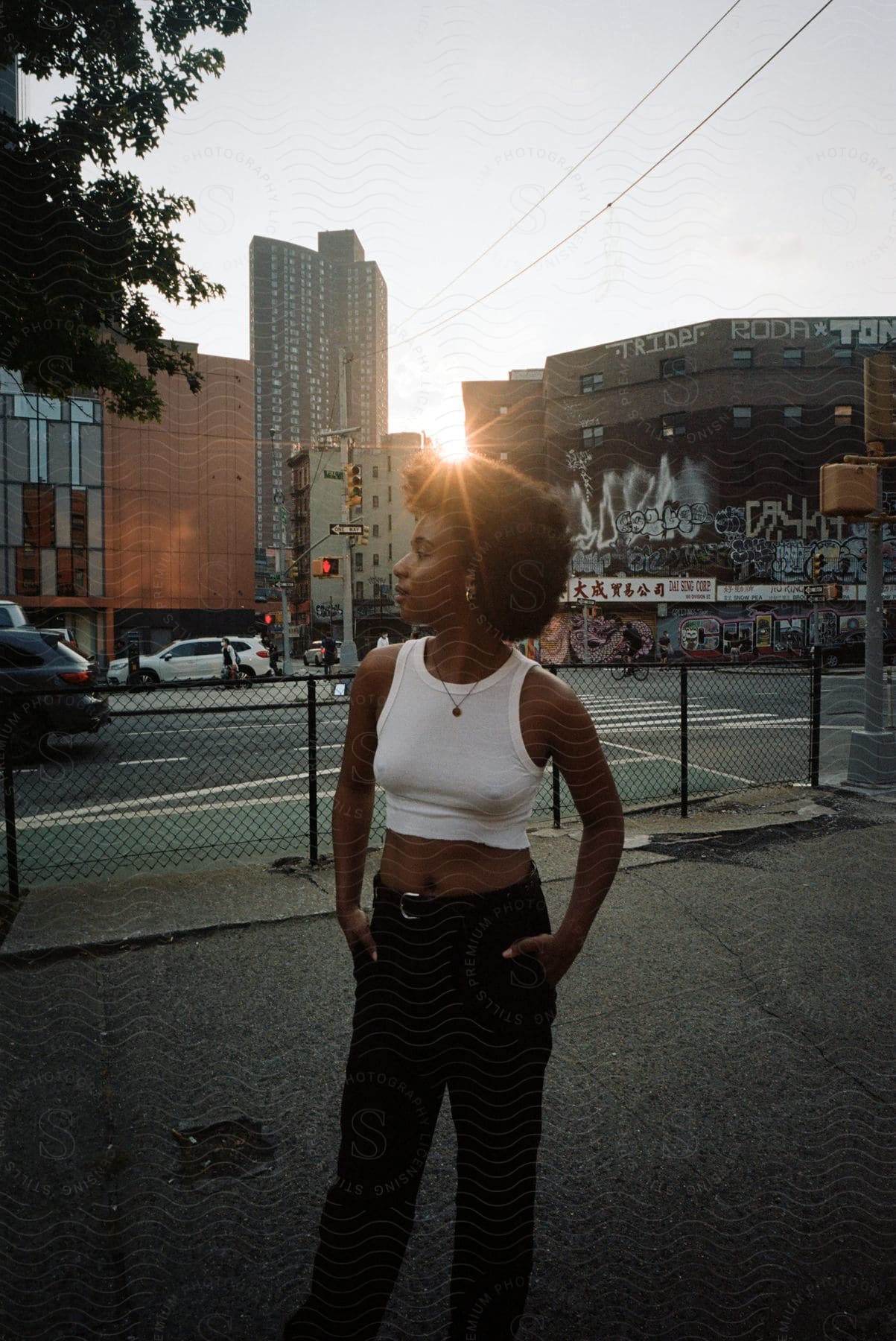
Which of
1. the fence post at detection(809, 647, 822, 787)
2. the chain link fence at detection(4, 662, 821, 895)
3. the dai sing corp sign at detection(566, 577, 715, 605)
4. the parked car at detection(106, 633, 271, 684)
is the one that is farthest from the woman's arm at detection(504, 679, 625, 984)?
the dai sing corp sign at detection(566, 577, 715, 605)

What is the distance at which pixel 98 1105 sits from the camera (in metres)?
2.74

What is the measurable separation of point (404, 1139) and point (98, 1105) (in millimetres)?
1655

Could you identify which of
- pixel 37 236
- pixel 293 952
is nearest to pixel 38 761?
pixel 37 236

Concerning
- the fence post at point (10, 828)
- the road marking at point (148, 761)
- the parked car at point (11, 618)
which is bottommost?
the road marking at point (148, 761)

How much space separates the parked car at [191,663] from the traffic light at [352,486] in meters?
6.02

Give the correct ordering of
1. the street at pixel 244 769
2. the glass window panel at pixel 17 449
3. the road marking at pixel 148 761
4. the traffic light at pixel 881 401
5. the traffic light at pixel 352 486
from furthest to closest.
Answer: the glass window panel at pixel 17 449, the traffic light at pixel 352 486, the road marking at pixel 148 761, the traffic light at pixel 881 401, the street at pixel 244 769

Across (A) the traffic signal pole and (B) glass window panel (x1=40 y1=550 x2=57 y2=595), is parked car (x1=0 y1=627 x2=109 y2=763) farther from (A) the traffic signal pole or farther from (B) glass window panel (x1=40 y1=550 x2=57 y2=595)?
(B) glass window panel (x1=40 y1=550 x2=57 y2=595)

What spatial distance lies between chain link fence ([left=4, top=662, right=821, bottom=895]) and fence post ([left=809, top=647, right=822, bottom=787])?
0.02 metres

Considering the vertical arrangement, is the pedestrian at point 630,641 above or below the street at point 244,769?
above

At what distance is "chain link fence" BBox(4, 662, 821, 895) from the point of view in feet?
19.7

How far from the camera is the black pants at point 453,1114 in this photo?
1574 millimetres

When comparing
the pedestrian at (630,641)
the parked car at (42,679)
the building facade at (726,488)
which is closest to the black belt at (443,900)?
the parked car at (42,679)

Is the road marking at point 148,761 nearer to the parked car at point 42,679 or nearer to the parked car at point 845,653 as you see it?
the parked car at point 42,679

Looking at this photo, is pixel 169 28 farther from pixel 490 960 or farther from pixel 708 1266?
pixel 708 1266
